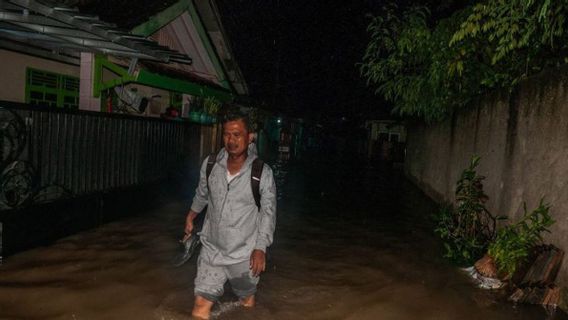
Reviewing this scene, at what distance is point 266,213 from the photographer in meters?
3.32

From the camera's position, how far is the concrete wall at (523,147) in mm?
4395

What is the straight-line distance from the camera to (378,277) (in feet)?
17.0

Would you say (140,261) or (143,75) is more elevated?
(143,75)

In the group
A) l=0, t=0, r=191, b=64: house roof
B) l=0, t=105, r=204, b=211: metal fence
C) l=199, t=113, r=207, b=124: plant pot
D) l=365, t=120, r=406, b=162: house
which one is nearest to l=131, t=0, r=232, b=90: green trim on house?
l=0, t=0, r=191, b=64: house roof

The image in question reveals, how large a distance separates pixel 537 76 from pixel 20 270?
6864mm

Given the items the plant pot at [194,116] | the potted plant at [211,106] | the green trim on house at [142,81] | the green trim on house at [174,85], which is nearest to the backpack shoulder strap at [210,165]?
the green trim on house at [142,81]

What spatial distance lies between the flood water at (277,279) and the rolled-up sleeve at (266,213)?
40.0 inches

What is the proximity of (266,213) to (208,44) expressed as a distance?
1108cm

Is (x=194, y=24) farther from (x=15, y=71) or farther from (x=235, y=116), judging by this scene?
(x=235, y=116)

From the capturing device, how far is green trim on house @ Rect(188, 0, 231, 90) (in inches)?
480

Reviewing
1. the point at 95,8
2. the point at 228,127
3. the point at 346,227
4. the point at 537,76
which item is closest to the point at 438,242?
the point at 346,227

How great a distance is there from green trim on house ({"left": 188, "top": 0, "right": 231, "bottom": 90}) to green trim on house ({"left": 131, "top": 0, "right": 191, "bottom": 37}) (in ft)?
1.87

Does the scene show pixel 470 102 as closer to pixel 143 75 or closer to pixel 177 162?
pixel 177 162

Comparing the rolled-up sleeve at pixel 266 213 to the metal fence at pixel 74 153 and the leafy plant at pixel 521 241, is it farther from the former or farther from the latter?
the metal fence at pixel 74 153
